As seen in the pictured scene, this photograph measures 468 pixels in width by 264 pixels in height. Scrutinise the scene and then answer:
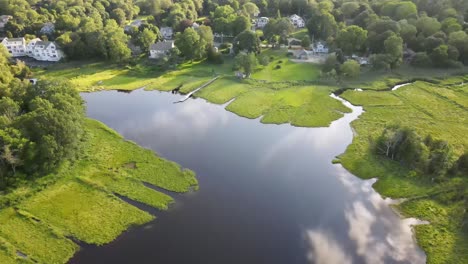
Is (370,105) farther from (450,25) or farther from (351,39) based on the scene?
(450,25)

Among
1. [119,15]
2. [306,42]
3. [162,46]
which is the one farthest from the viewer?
[119,15]

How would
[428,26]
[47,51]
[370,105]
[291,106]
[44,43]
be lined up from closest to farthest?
[291,106], [370,105], [44,43], [47,51], [428,26]

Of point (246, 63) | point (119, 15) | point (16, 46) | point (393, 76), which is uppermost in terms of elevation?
point (119, 15)

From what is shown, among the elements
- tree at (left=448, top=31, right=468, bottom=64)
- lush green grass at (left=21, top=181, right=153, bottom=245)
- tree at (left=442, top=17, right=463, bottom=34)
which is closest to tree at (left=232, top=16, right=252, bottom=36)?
tree at (left=442, top=17, right=463, bottom=34)

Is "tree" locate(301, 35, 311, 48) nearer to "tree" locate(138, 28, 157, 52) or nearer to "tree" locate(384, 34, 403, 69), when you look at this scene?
"tree" locate(384, 34, 403, 69)

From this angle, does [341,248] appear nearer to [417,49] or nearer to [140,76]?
[140,76]

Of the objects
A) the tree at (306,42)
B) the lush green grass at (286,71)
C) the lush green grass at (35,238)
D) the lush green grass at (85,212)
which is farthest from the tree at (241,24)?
the lush green grass at (35,238)

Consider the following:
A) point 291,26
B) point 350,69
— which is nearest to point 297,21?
point 291,26
